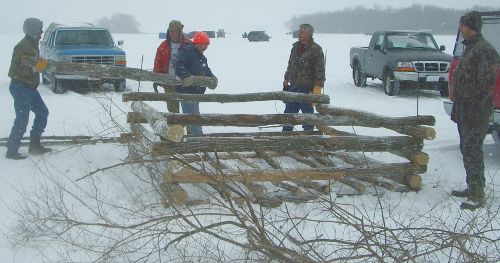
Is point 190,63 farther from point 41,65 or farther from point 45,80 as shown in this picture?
point 45,80

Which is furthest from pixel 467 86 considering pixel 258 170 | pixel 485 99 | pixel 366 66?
pixel 366 66

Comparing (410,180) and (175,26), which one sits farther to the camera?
(175,26)

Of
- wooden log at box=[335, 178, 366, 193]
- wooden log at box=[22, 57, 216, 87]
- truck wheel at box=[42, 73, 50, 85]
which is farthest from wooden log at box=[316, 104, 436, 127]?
truck wheel at box=[42, 73, 50, 85]

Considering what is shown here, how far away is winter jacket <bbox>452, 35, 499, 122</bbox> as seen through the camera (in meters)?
5.57

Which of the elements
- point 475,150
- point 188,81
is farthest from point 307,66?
point 475,150

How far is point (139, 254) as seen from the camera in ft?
13.4

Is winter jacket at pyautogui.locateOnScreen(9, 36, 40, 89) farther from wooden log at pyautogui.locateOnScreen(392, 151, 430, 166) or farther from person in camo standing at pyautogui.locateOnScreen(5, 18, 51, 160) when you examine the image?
wooden log at pyautogui.locateOnScreen(392, 151, 430, 166)

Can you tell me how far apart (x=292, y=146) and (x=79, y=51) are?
11.1 meters

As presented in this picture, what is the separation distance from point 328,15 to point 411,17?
43.2 metres

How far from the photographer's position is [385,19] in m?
112

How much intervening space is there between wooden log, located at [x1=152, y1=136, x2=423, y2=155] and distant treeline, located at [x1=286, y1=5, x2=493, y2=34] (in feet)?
217

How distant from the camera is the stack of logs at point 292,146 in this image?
5305 mm

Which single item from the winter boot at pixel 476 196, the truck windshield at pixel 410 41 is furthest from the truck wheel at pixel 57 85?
the winter boot at pixel 476 196

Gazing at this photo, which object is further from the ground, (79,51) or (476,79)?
(476,79)
